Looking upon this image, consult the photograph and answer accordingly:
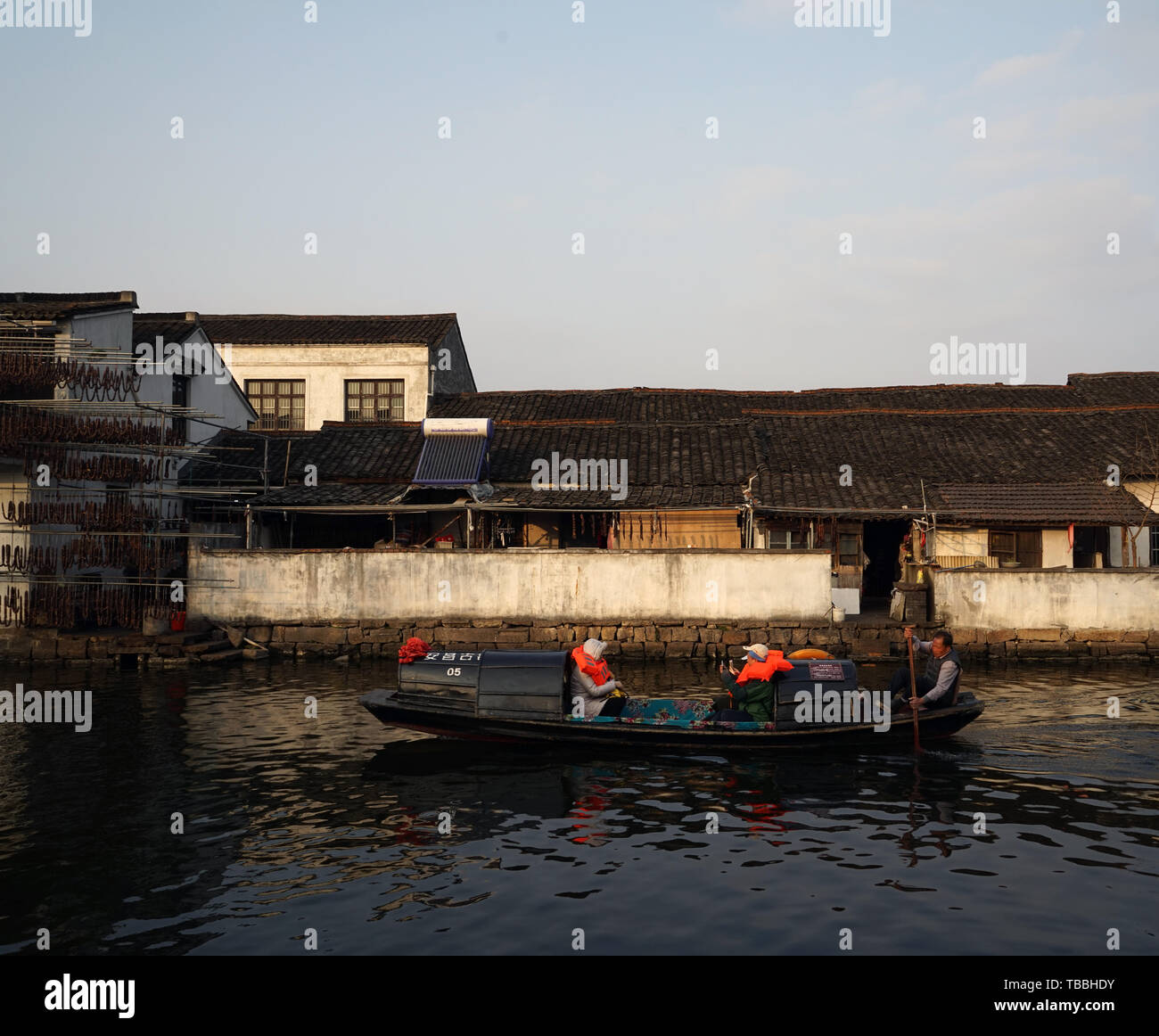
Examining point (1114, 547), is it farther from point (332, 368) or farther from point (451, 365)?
point (332, 368)

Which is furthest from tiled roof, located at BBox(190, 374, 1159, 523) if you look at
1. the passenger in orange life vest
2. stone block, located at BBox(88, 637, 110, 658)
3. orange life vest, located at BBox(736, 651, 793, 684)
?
orange life vest, located at BBox(736, 651, 793, 684)

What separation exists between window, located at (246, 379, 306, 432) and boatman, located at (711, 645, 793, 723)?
2719 cm

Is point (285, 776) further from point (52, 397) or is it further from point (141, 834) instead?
point (52, 397)

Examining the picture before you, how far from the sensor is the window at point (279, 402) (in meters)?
37.7

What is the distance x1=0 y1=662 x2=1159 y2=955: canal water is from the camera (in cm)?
838

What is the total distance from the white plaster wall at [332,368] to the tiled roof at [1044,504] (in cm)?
1948

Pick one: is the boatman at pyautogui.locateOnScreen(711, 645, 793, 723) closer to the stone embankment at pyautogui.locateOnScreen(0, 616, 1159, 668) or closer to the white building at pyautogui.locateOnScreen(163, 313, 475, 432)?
the stone embankment at pyautogui.locateOnScreen(0, 616, 1159, 668)

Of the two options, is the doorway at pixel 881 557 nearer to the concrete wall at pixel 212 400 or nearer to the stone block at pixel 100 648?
the stone block at pixel 100 648

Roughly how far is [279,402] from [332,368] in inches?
98.0

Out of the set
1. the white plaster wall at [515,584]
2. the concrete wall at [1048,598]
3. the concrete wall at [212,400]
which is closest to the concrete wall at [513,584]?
the white plaster wall at [515,584]
